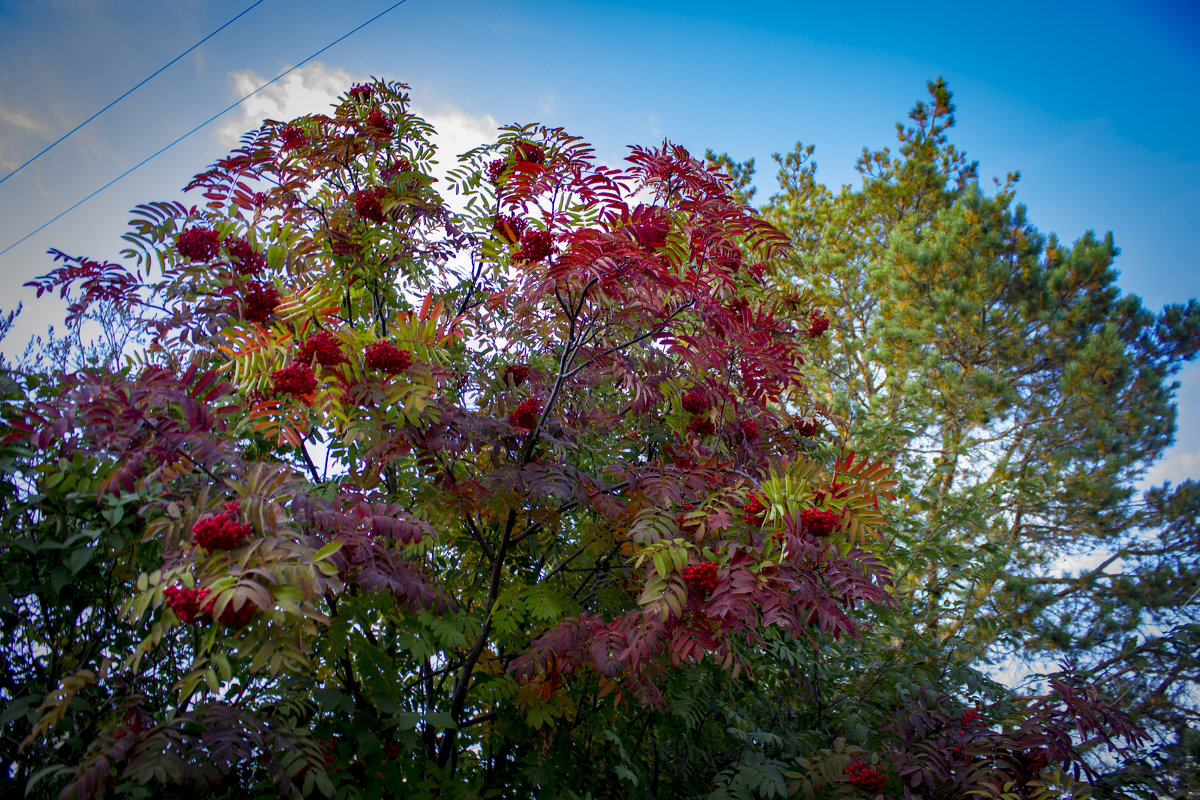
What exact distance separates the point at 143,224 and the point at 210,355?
0.60 meters

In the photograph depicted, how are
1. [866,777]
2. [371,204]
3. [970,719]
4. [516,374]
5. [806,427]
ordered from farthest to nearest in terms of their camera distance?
[806,427] → [371,204] → [516,374] → [970,719] → [866,777]

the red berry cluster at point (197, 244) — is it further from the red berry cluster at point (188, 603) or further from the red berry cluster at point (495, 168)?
the red berry cluster at point (188, 603)

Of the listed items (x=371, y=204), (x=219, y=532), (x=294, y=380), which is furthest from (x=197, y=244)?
(x=219, y=532)

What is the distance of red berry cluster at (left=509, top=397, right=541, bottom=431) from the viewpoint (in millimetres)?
2699

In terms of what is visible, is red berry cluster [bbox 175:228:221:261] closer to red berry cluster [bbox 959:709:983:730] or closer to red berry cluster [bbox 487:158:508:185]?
red berry cluster [bbox 487:158:508:185]

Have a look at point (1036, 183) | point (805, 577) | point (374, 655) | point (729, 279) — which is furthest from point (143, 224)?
point (1036, 183)

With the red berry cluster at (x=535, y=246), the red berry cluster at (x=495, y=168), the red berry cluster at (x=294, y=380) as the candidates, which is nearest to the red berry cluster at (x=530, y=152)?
the red berry cluster at (x=495, y=168)

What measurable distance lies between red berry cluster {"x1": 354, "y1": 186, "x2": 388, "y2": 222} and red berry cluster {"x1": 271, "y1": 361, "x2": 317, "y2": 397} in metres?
1.24

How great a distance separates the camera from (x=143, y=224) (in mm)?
2670

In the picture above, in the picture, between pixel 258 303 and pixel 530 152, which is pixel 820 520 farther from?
pixel 258 303

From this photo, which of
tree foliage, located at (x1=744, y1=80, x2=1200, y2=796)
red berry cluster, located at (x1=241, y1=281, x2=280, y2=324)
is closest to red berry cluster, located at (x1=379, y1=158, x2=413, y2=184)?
red berry cluster, located at (x1=241, y1=281, x2=280, y2=324)

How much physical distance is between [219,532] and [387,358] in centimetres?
83

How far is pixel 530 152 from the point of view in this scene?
9.90 ft

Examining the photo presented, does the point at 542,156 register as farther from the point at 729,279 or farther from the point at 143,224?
the point at 143,224
